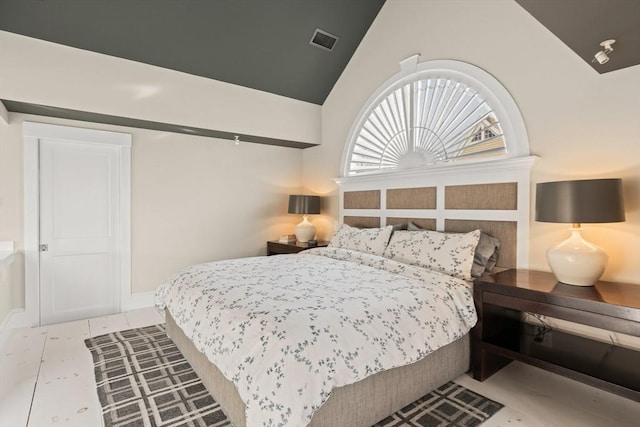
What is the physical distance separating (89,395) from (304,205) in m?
3.16

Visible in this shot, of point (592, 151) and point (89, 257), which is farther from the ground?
point (592, 151)

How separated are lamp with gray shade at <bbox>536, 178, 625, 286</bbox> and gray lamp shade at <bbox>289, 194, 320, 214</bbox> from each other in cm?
296

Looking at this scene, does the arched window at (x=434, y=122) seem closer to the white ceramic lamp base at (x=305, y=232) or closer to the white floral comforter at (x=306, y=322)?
the white ceramic lamp base at (x=305, y=232)

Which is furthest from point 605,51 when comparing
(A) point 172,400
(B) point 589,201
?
(A) point 172,400

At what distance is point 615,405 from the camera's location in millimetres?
2150

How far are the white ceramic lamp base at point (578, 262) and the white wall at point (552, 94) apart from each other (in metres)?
0.33

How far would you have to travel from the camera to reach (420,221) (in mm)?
3611

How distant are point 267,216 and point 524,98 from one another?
3.61 meters

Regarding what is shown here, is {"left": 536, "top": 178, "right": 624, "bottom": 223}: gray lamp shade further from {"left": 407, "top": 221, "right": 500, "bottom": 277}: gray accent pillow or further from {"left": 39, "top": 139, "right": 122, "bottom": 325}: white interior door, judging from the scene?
{"left": 39, "top": 139, "right": 122, "bottom": 325}: white interior door

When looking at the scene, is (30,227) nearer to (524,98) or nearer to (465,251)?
(465,251)

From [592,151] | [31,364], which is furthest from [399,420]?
[31,364]

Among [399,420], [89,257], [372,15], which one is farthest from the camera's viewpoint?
[372,15]

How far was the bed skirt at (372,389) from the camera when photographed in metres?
1.73

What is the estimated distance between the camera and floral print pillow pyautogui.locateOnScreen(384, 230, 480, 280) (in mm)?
2658
